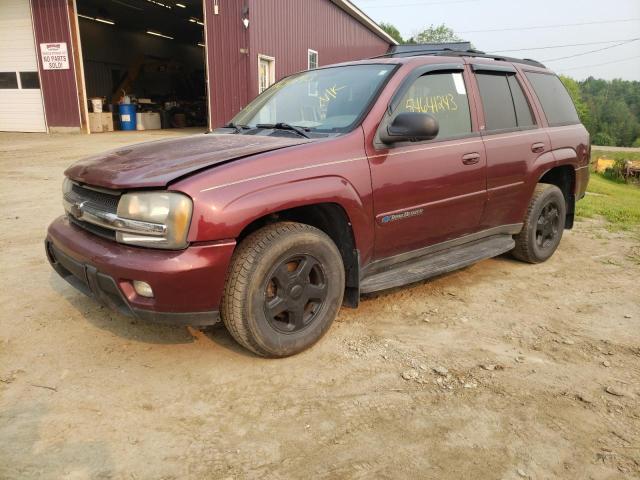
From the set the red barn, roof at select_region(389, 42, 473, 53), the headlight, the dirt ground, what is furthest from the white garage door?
the headlight

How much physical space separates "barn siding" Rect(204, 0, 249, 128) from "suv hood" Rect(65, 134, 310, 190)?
11245 mm

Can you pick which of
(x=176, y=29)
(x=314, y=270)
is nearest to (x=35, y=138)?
(x=176, y=29)

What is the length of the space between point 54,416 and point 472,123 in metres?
3.30

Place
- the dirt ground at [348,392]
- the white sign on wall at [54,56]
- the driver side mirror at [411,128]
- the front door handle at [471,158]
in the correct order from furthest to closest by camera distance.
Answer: the white sign on wall at [54,56], the front door handle at [471,158], the driver side mirror at [411,128], the dirt ground at [348,392]

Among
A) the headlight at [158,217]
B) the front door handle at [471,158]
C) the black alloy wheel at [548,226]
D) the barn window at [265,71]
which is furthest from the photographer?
the barn window at [265,71]

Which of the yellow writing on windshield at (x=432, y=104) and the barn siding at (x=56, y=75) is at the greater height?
the barn siding at (x=56, y=75)

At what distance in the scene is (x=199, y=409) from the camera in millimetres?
2383

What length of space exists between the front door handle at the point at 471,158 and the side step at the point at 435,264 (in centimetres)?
68

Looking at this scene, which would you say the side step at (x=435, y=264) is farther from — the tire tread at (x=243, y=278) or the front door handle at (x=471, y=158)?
the tire tread at (x=243, y=278)

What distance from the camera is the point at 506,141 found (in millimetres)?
3959

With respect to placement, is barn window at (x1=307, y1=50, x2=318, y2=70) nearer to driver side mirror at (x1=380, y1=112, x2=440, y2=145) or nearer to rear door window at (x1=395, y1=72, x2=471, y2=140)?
rear door window at (x1=395, y1=72, x2=471, y2=140)

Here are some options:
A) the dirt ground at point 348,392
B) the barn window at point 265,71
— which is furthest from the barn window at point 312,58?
the dirt ground at point 348,392

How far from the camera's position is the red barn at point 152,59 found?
14.1 metres

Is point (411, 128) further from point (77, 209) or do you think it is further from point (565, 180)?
point (565, 180)
